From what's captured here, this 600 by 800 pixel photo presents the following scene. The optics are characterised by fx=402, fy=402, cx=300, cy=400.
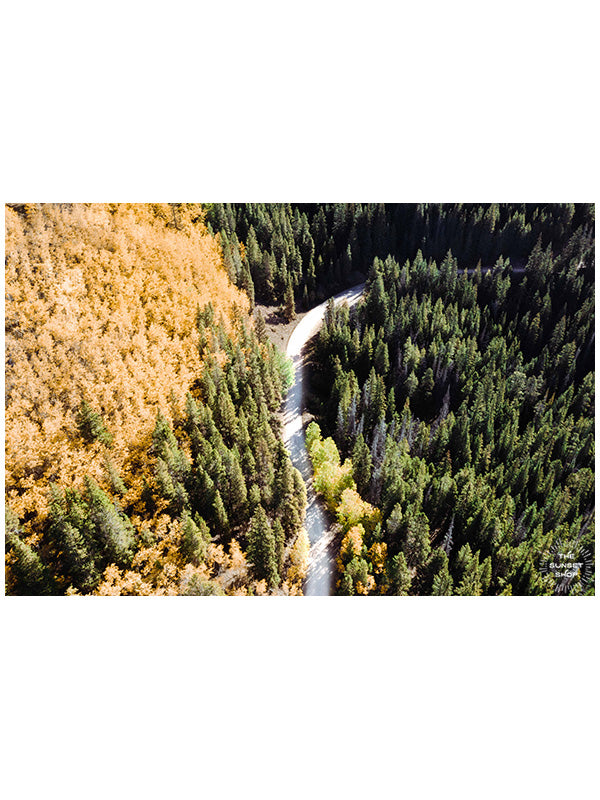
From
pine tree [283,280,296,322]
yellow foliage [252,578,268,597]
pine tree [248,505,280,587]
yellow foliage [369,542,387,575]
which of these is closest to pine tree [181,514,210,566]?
pine tree [248,505,280,587]

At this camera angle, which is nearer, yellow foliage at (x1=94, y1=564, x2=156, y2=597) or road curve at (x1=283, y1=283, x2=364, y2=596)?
yellow foliage at (x1=94, y1=564, x2=156, y2=597)

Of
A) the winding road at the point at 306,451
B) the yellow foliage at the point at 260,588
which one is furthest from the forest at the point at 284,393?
the winding road at the point at 306,451

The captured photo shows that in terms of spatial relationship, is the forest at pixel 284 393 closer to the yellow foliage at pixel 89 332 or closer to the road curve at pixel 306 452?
the yellow foliage at pixel 89 332

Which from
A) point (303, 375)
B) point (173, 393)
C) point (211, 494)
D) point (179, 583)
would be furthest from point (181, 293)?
point (179, 583)

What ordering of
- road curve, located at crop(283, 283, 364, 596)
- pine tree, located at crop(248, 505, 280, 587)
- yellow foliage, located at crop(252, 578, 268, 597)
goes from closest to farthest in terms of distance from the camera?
1. yellow foliage, located at crop(252, 578, 268, 597)
2. pine tree, located at crop(248, 505, 280, 587)
3. road curve, located at crop(283, 283, 364, 596)

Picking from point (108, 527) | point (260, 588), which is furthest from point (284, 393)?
point (108, 527)

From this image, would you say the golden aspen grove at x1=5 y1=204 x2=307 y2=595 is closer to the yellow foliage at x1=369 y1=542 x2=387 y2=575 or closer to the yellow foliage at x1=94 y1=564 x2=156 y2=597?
the yellow foliage at x1=94 y1=564 x2=156 y2=597
